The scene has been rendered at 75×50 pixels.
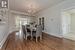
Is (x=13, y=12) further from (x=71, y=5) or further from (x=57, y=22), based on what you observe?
(x=71, y=5)

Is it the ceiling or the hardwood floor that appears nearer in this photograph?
the hardwood floor

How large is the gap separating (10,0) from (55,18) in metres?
4.04

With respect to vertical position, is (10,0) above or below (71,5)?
above

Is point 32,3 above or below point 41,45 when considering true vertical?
above

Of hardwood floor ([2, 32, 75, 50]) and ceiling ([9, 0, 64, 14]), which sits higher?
ceiling ([9, 0, 64, 14])

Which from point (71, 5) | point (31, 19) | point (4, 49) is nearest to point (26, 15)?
point (31, 19)

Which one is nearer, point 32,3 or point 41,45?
point 41,45

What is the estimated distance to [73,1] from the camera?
202 inches

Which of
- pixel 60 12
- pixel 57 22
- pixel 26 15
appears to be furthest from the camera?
pixel 26 15

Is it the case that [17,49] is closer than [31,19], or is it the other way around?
[17,49]

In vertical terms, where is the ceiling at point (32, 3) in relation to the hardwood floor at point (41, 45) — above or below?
above

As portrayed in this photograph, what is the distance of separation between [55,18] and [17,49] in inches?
175

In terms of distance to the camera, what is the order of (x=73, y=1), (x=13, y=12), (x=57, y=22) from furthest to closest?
(x=13, y=12), (x=57, y=22), (x=73, y=1)

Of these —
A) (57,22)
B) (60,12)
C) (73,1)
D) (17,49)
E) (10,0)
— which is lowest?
(17,49)
